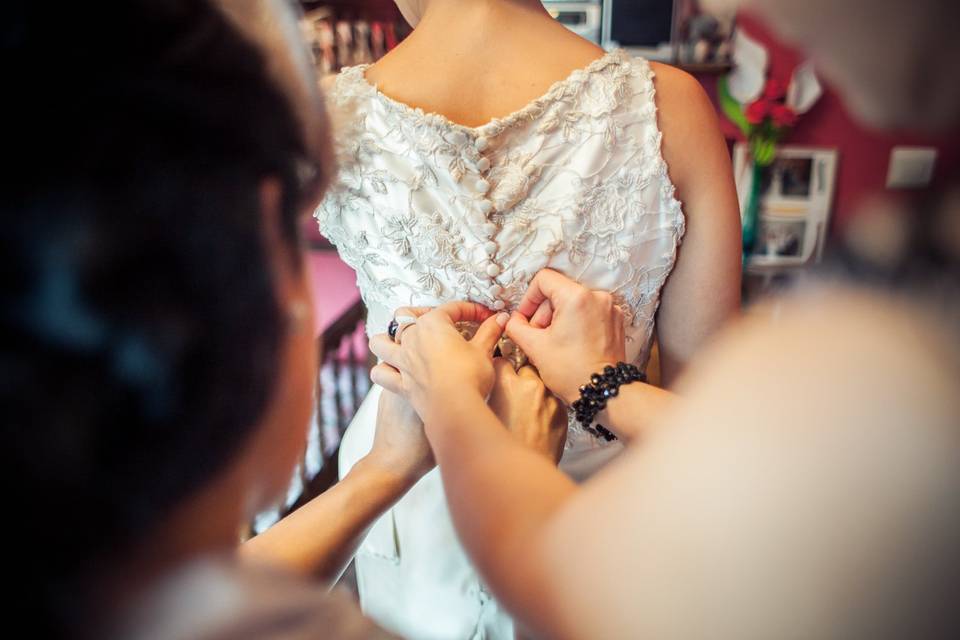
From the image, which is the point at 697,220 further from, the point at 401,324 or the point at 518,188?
the point at 401,324

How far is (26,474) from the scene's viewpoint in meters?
0.31

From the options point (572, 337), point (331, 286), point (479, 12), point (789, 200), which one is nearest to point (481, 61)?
point (479, 12)

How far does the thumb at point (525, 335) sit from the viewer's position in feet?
2.98

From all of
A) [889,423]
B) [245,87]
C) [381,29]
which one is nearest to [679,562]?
[889,423]

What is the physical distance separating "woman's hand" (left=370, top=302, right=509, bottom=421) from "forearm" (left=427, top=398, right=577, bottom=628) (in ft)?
0.23

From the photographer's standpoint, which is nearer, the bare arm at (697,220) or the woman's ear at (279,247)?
the woman's ear at (279,247)

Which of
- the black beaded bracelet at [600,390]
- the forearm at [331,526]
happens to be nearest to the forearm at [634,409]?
the black beaded bracelet at [600,390]

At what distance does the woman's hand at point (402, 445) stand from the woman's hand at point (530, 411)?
150mm

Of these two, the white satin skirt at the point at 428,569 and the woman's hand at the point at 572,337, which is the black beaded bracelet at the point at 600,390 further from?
the white satin skirt at the point at 428,569

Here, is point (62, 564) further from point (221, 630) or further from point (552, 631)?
point (552, 631)

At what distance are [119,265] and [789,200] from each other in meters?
2.80

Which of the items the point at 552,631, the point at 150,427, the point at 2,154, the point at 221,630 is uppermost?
the point at 2,154

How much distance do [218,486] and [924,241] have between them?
0.43 m

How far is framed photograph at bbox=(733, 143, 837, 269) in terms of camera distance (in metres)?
→ 2.63
